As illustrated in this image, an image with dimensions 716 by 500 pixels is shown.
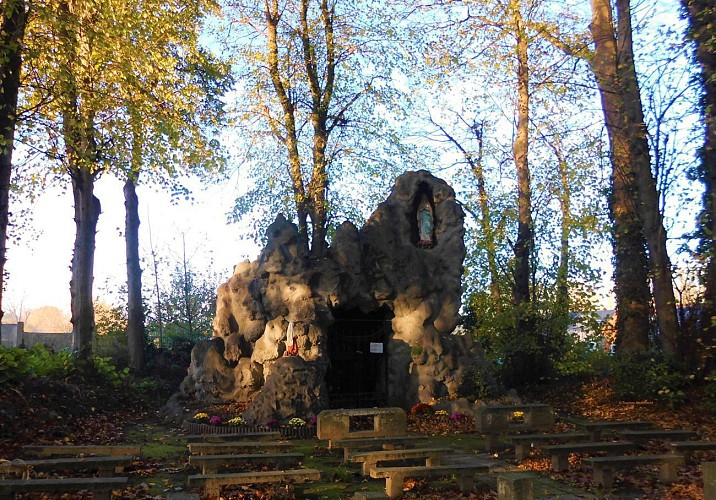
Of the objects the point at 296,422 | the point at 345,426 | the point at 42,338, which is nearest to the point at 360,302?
the point at 296,422

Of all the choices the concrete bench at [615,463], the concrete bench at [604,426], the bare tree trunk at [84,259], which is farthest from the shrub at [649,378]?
the bare tree trunk at [84,259]

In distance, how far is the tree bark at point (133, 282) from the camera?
17.6m

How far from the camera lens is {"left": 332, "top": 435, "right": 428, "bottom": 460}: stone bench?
26.7 ft

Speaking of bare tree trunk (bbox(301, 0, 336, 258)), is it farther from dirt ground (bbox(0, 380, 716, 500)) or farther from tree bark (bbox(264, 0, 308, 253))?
dirt ground (bbox(0, 380, 716, 500))

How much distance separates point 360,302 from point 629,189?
22.1 feet

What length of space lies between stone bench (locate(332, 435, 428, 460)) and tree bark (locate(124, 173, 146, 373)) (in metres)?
10.8

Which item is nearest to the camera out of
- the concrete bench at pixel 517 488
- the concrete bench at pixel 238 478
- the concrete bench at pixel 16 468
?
the concrete bench at pixel 517 488

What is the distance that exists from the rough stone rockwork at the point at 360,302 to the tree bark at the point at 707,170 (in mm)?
4852

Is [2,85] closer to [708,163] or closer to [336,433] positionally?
[336,433]

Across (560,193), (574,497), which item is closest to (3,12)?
(574,497)

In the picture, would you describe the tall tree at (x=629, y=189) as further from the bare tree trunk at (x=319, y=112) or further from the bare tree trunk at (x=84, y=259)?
the bare tree trunk at (x=84, y=259)

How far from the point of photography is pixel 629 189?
14.2 meters

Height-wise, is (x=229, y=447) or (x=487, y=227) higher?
(x=487, y=227)

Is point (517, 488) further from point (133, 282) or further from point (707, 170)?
point (133, 282)
